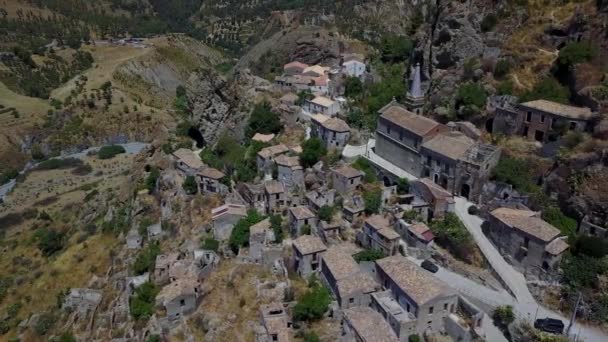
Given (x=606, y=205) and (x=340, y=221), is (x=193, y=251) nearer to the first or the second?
(x=340, y=221)

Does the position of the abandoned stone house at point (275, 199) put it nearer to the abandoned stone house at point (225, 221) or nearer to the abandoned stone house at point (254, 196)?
the abandoned stone house at point (254, 196)

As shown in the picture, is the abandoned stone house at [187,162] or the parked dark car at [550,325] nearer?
the parked dark car at [550,325]

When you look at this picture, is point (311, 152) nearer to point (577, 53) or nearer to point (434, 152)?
point (434, 152)

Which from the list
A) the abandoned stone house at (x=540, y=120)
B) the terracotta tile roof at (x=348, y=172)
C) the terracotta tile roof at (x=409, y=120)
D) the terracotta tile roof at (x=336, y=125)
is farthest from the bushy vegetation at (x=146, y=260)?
the abandoned stone house at (x=540, y=120)

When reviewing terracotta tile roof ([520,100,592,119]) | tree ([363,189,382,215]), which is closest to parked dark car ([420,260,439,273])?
tree ([363,189,382,215])

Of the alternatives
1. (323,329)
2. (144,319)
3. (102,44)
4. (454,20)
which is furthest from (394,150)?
(102,44)

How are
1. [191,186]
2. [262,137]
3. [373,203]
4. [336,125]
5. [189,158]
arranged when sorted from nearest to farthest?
1. [373,203]
2. [336,125]
3. [191,186]
4. [262,137]
5. [189,158]

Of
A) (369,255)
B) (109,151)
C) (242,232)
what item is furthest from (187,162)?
(109,151)
